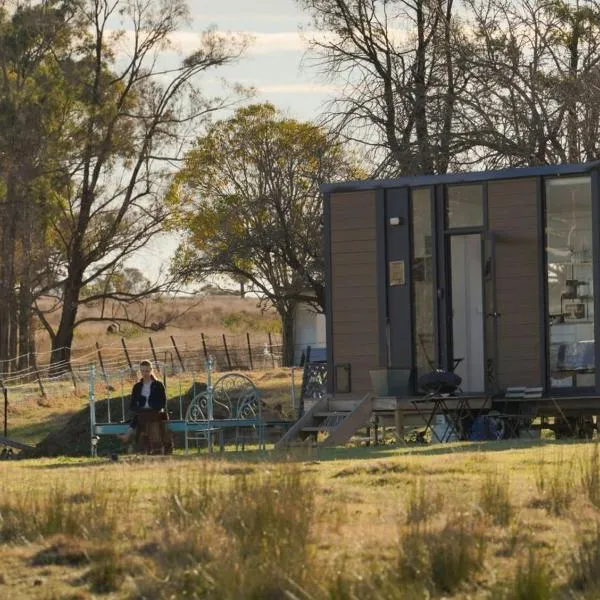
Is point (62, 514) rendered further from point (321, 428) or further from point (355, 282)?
point (355, 282)

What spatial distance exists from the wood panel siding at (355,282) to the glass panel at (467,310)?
959mm

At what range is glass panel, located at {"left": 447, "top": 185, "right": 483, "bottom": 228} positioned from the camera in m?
19.3

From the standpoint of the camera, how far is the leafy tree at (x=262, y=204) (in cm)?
3838

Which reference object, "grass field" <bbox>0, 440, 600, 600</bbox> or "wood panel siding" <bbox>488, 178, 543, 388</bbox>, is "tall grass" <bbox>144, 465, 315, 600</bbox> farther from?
"wood panel siding" <bbox>488, 178, 543, 388</bbox>

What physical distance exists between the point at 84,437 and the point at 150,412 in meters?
6.09

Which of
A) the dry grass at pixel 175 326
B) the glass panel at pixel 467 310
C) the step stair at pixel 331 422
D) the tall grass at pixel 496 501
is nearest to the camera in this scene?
the tall grass at pixel 496 501

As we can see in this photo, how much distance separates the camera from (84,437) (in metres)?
24.5

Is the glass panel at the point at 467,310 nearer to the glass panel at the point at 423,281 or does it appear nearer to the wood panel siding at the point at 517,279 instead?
the glass panel at the point at 423,281

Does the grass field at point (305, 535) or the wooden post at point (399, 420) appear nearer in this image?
the grass field at point (305, 535)

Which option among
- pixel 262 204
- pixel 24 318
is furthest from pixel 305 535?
pixel 24 318

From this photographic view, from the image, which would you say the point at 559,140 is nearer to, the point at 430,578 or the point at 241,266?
the point at 241,266

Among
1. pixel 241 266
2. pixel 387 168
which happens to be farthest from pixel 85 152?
pixel 387 168

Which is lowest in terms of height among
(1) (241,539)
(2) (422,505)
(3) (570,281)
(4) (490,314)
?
(1) (241,539)

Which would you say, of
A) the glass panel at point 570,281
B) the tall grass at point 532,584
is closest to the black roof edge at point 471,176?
the glass panel at point 570,281
